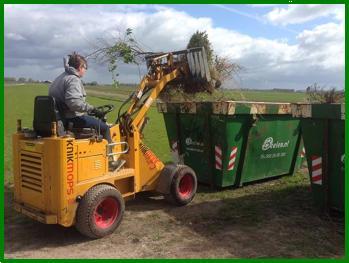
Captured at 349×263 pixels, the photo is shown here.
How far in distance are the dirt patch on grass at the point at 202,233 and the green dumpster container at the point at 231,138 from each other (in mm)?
735

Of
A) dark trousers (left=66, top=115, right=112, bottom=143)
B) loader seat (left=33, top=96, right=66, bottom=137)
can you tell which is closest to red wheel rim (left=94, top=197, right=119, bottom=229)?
dark trousers (left=66, top=115, right=112, bottom=143)

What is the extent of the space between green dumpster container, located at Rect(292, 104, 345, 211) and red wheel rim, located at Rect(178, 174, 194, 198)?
193 centimetres

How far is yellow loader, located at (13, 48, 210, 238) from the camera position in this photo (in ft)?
18.0

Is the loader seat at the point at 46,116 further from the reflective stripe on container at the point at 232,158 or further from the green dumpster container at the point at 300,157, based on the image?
the green dumpster container at the point at 300,157

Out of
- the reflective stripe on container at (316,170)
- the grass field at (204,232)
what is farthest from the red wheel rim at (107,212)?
the reflective stripe on container at (316,170)

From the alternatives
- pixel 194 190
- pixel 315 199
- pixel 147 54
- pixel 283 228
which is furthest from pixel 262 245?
pixel 147 54

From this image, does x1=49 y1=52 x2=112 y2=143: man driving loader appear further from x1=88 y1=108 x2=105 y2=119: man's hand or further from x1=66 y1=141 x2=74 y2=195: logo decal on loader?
x1=66 y1=141 x2=74 y2=195: logo decal on loader

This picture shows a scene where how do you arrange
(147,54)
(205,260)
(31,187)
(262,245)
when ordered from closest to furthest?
(205,260) < (262,245) < (31,187) < (147,54)

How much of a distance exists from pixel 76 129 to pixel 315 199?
363 centimetres

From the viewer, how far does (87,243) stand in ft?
18.4

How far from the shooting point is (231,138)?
25.7ft

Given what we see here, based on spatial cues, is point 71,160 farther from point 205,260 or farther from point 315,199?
point 315,199

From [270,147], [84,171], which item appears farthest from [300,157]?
[84,171]

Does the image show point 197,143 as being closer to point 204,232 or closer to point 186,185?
point 186,185
